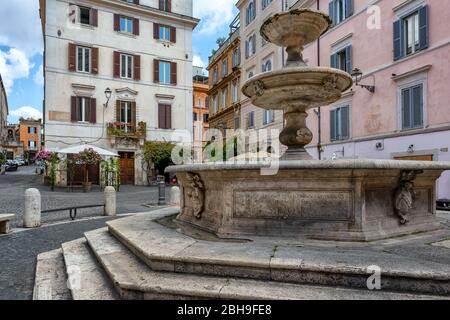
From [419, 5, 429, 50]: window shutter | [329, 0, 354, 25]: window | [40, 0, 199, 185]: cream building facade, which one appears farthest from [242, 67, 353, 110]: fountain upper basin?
[40, 0, 199, 185]: cream building facade

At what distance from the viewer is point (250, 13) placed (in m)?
28.0

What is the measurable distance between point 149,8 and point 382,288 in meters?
25.9

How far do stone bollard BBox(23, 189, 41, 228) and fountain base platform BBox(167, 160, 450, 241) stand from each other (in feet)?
16.2

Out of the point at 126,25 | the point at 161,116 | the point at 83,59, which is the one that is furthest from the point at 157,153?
the point at 126,25

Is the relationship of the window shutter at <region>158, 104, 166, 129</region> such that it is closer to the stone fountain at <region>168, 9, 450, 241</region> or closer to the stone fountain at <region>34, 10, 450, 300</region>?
the stone fountain at <region>34, 10, 450, 300</region>

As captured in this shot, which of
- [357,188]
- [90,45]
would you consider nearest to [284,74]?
[357,188]

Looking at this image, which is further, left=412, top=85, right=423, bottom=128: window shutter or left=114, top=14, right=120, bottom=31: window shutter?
left=114, top=14, right=120, bottom=31: window shutter

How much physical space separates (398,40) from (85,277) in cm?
1532

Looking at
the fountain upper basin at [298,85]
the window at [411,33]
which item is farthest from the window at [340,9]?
the fountain upper basin at [298,85]

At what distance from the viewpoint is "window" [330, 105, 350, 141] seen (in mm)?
17797

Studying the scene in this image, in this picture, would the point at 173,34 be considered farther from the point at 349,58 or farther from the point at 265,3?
the point at 349,58

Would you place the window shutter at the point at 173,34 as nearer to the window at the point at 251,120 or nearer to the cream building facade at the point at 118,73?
the cream building facade at the point at 118,73

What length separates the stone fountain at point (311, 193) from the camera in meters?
3.94

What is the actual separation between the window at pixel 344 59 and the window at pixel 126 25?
46.5 ft
